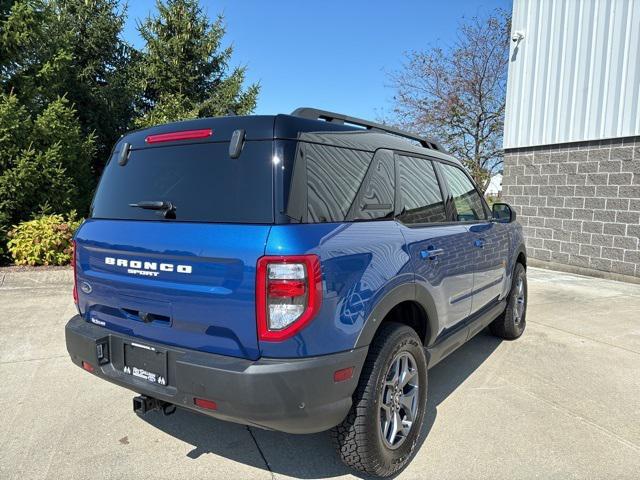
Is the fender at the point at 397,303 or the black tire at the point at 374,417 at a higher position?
the fender at the point at 397,303

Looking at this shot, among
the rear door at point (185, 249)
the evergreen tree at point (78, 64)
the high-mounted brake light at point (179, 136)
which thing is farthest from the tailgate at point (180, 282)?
the evergreen tree at point (78, 64)

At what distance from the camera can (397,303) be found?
2488 mm

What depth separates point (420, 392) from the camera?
2754 mm

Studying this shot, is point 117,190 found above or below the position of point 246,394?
above

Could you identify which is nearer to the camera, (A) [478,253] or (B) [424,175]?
(B) [424,175]

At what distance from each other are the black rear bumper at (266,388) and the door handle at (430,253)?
81 centimetres

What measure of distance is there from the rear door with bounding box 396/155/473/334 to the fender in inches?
2.7

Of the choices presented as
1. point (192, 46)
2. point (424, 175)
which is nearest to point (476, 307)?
point (424, 175)

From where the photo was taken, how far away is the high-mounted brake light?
2429 millimetres

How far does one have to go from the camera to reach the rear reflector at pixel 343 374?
6.95 ft

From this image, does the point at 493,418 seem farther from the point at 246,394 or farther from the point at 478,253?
the point at 246,394

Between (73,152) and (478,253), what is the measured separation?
8356mm

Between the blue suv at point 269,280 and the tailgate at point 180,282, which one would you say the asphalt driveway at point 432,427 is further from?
the tailgate at point 180,282

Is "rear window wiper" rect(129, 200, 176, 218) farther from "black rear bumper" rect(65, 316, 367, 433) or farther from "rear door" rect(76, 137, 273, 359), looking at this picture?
"black rear bumper" rect(65, 316, 367, 433)
